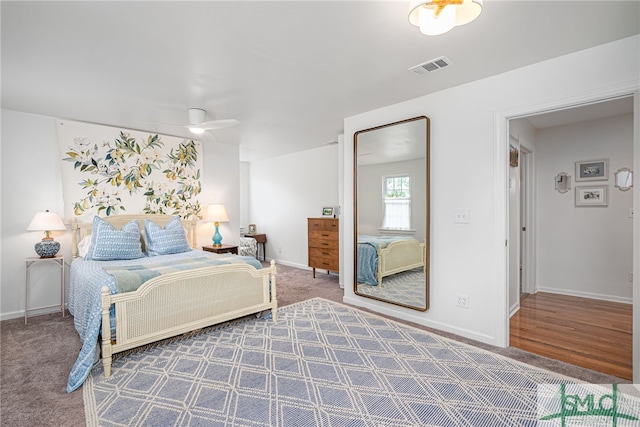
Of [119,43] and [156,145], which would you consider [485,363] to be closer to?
[119,43]

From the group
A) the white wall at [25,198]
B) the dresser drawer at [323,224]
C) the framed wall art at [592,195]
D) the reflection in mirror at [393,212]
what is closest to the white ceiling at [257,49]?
the white wall at [25,198]

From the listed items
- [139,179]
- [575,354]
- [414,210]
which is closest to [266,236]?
[139,179]

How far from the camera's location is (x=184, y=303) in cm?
277

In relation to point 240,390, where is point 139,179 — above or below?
above

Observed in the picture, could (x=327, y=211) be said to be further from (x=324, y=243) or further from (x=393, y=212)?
(x=393, y=212)

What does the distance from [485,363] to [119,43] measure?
3.58m

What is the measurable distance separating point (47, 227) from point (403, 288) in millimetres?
4013

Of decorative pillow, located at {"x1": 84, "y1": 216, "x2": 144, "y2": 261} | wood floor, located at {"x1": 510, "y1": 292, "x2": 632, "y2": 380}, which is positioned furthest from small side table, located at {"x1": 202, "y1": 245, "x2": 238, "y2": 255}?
wood floor, located at {"x1": 510, "y1": 292, "x2": 632, "y2": 380}

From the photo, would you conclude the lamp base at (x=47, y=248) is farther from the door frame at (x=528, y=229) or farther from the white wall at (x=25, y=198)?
the door frame at (x=528, y=229)

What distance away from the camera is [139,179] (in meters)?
4.35

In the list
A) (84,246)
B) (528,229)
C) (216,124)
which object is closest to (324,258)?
(216,124)

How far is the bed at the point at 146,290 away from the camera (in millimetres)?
2353

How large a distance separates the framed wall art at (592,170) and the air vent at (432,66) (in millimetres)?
3130

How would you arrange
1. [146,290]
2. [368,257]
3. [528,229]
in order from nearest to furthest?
[146,290] < [368,257] < [528,229]
